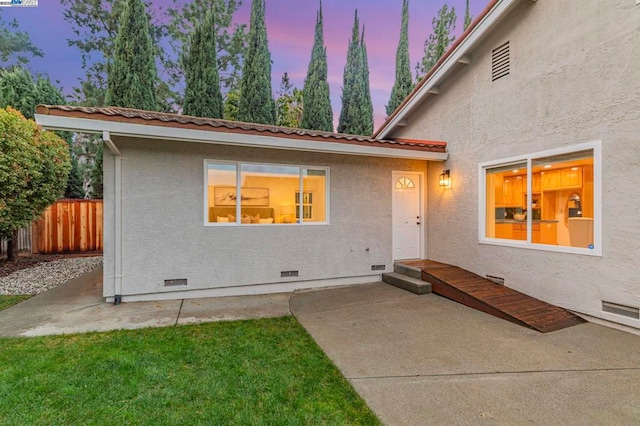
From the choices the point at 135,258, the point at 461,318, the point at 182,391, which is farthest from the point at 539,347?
the point at 135,258

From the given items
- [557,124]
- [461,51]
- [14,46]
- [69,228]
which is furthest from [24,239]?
[14,46]

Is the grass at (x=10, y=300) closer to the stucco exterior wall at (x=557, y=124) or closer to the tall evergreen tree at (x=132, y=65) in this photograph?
the stucco exterior wall at (x=557, y=124)

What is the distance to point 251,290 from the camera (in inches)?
276

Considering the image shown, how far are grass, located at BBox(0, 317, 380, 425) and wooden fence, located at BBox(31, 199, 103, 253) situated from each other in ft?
31.9

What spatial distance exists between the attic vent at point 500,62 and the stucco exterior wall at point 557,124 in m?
0.12

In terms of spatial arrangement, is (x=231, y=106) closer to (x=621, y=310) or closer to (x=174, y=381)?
(x=174, y=381)

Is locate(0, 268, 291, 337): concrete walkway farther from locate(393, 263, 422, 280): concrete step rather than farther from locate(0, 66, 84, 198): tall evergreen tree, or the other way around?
locate(0, 66, 84, 198): tall evergreen tree

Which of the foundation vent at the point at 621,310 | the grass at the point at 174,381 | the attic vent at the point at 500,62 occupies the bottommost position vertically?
the grass at the point at 174,381

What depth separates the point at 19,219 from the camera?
29.2ft

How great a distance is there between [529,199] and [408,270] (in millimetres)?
3041

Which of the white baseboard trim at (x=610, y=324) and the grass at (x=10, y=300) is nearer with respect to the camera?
the white baseboard trim at (x=610, y=324)

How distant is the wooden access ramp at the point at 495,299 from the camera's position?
197 inches

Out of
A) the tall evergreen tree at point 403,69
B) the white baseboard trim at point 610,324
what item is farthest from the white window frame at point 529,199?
the tall evergreen tree at point 403,69

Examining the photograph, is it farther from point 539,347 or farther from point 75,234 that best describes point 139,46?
point 539,347
